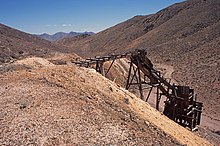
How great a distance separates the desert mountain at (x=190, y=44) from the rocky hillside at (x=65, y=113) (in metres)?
15.3

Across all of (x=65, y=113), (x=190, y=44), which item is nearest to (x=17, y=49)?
(x=65, y=113)

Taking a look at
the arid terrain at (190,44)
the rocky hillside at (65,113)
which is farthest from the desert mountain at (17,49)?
the arid terrain at (190,44)

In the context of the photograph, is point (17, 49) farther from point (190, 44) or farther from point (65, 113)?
point (190, 44)

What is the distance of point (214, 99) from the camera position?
28156 millimetres

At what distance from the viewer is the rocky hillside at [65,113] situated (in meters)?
7.71

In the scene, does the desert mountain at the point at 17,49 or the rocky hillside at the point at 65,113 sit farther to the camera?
the desert mountain at the point at 17,49

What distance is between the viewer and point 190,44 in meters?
57.6

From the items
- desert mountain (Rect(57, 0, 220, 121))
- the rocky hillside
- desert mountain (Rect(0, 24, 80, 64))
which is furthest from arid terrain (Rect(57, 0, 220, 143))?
desert mountain (Rect(0, 24, 80, 64))

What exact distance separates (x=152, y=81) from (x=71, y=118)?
11.4m

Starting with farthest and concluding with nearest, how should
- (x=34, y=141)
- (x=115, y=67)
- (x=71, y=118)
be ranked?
1. (x=115, y=67)
2. (x=71, y=118)
3. (x=34, y=141)

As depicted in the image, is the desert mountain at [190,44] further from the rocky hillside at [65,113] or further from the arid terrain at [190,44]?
the rocky hillside at [65,113]

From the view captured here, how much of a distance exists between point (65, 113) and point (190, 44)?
174 ft

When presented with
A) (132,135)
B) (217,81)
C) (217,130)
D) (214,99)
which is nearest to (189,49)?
(217,81)

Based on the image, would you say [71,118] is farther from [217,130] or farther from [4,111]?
[217,130]
